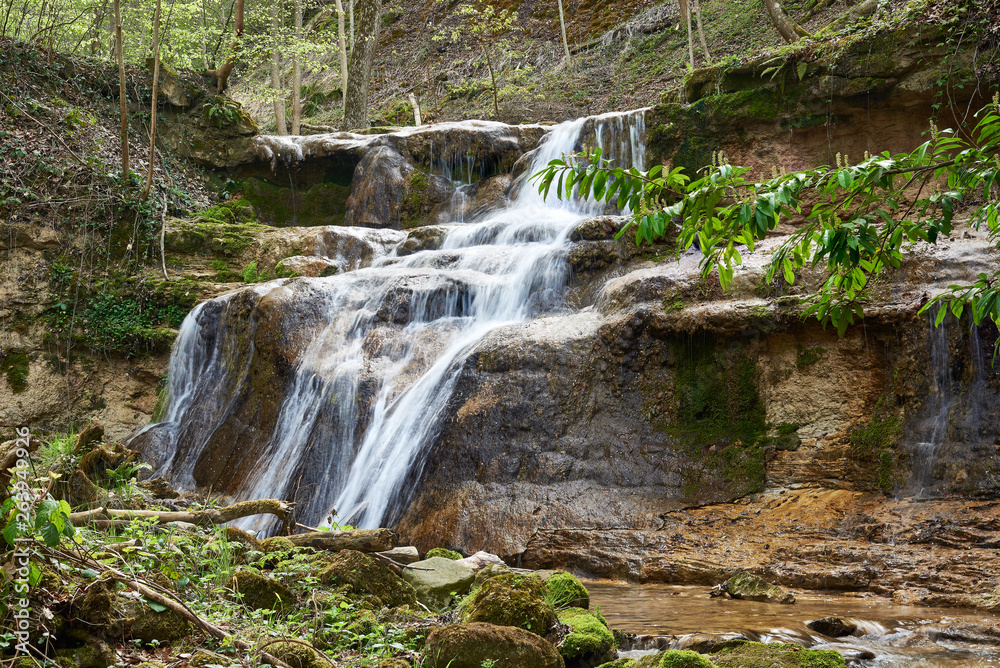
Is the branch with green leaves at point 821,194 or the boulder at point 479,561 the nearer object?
the branch with green leaves at point 821,194

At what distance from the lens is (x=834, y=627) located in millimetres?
4316

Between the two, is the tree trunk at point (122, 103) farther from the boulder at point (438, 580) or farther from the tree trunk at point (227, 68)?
the boulder at point (438, 580)

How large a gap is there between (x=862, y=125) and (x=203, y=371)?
1086 centimetres

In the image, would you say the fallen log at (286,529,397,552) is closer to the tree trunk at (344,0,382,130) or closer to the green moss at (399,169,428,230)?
the green moss at (399,169,428,230)

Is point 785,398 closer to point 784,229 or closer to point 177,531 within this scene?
point 784,229

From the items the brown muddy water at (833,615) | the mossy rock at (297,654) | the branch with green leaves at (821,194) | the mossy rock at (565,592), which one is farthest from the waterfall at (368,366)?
the branch with green leaves at (821,194)

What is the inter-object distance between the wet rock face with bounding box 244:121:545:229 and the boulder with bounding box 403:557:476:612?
11.2 meters

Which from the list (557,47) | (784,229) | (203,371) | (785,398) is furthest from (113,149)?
(557,47)

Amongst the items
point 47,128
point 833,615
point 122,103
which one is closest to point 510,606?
point 833,615

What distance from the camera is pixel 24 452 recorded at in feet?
9.41

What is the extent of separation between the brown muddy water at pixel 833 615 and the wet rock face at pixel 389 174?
445 inches

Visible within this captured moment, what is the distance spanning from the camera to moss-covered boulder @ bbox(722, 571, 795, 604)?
5234 millimetres

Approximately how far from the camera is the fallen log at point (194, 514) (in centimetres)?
400

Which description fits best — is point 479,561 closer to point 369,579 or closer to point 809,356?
point 369,579
